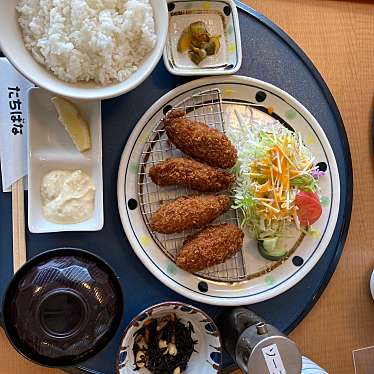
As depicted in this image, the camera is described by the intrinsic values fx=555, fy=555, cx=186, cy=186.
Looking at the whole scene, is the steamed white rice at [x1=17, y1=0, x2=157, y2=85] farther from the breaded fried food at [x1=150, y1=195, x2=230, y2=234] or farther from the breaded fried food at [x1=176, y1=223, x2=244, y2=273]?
the breaded fried food at [x1=176, y1=223, x2=244, y2=273]

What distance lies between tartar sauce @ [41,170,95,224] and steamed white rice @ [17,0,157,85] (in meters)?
0.29

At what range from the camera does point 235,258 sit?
1.82m

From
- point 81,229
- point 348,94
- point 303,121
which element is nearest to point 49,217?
point 81,229

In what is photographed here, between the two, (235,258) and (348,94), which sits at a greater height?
(348,94)

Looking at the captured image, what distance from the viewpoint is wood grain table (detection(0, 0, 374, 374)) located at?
192 cm

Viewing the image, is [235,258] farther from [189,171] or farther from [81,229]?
[81,229]

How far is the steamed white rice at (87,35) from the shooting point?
1555mm

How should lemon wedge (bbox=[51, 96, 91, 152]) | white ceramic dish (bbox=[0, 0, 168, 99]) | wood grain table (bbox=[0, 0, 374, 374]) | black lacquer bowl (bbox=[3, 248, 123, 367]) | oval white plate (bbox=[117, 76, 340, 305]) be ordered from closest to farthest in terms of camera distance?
black lacquer bowl (bbox=[3, 248, 123, 367])
white ceramic dish (bbox=[0, 0, 168, 99])
lemon wedge (bbox=[51, 96, 91, 152])
oval white plate (bbox=[117, 76, 340, 305])
wood grain table (bbox=[0, 0, 374, 374])

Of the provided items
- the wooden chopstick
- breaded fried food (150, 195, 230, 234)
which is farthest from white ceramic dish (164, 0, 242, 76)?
the wooden chopstick

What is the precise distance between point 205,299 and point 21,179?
677mm

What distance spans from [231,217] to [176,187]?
209 millimetres

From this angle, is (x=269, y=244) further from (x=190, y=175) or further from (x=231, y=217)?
(x=190, y=175)

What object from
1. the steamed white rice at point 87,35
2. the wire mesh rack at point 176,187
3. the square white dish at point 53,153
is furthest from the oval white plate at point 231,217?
the steamed white rice at point 87,35

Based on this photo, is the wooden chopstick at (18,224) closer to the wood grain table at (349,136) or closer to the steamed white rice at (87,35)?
the steamed white rice at (87,35)
